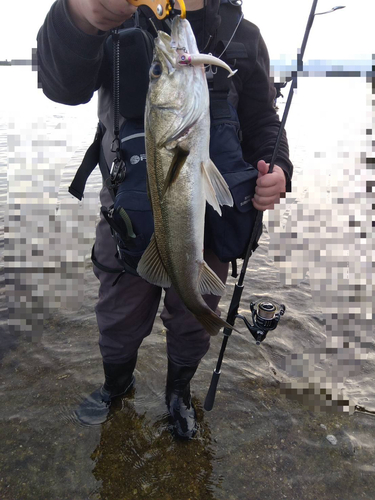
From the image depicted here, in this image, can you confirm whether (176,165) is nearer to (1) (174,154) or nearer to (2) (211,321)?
(1) (174,154)

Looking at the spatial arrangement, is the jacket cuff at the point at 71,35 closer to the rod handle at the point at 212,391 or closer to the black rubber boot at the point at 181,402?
the black rubber boot at the point at 181,402

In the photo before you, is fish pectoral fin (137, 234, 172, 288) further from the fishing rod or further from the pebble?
the pebble

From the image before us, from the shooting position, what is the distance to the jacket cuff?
1584mm

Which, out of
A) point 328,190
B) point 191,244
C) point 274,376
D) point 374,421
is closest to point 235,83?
point 191,244

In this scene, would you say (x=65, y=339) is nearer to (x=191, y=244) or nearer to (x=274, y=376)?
(x=274, y=376)

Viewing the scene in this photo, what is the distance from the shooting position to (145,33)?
6.48 feet

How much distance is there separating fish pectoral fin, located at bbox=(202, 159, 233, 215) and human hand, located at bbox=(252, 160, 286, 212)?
1.13ft

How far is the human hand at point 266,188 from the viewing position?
6.93 feet

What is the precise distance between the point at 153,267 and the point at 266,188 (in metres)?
0.79

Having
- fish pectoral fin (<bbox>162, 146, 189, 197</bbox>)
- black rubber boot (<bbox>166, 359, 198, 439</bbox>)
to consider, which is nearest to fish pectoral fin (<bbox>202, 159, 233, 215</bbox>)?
fish pectoral fin (<bbox>162, 146, 189, 197</bbox>)

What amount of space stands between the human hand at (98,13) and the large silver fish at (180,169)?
0.19 metres

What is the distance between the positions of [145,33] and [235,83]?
63 centimetres

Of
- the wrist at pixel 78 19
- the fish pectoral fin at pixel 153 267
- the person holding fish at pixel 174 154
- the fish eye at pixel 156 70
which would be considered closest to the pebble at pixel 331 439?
the person holding fish at pixel 174 154

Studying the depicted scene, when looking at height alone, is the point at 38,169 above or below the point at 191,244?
below
